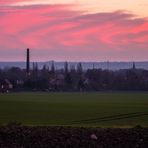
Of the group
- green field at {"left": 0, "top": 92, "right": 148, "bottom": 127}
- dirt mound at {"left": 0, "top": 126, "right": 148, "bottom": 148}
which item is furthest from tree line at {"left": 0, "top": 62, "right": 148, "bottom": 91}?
dirt mound at {"left": 0, "top": 126, "right": 148, "bottom": 148}

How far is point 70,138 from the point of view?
10.5 m

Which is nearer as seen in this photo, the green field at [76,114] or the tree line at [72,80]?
the green field at [76,114]

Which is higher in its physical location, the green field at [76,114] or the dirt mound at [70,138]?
the dirt mound at [70,138]

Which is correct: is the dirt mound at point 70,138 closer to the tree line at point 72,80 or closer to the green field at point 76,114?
the green field at point 76,114

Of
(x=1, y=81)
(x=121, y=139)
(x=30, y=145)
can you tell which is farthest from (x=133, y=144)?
(x=1, y=81)

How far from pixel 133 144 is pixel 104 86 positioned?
136 m

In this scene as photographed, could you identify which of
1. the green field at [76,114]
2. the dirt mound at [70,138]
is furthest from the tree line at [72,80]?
the dirt mound at [70,138]

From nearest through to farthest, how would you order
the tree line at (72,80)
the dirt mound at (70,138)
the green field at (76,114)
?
the dirt mound at (70,138) → the green field at (76,114) → the tree line at (72,80)

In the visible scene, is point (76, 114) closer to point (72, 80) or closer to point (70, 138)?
point (70, 138)

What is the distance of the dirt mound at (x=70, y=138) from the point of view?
10328mm

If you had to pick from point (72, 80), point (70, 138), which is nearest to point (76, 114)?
point (70, 138)

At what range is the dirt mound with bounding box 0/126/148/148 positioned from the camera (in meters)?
10.3

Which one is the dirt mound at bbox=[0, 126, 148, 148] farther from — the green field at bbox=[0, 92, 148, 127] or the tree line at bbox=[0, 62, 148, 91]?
the tree line at bbox=[0, 62, 148, 91]

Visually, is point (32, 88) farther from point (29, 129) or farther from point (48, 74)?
point (29, 129)
